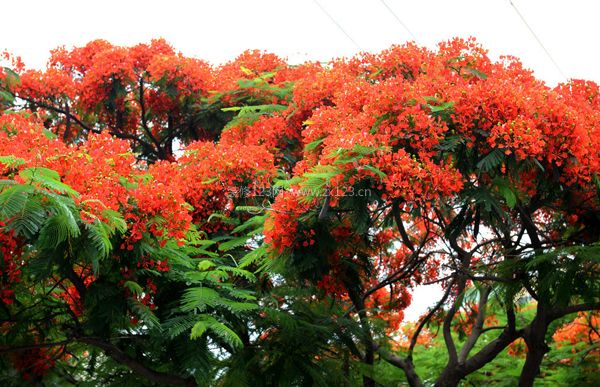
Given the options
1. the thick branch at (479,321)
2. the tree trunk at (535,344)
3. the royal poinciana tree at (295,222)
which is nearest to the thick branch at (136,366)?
the royal poinciana tree at (295,222)

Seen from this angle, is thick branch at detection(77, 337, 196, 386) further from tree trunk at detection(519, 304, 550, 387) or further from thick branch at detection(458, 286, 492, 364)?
thick branch at detection(458, 286, 492, 364)

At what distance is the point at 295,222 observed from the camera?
21.8 feet

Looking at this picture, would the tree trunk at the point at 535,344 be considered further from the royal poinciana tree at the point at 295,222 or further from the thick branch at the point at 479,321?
the thick branch at the point at 479,321

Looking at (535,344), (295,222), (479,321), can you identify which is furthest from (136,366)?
(479,321)

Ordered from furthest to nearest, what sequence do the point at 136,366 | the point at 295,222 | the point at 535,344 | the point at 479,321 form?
1. the point at 479,321
2. the point at 535,344
3. the point at 295,222
4. the point at 136,366

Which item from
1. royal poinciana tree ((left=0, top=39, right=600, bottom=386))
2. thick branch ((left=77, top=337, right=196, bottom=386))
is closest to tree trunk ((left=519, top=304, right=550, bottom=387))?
royal poinciana tree ((left=0, top=39, right=600, bottom=386))

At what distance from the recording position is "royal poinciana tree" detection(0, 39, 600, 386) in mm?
5664

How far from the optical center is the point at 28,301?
22.3 feet

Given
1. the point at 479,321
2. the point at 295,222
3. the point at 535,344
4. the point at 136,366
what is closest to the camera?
the point at 136,366

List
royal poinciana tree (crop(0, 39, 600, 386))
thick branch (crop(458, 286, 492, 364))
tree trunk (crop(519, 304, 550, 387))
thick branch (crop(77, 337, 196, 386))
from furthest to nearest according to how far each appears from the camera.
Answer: thick branch (crop(458, 286, 492, 364)) < tree trunk (crop(519, 304, 550, 387)) < thick branch (crop(77, 337, 196, 386)) < royal poinciana tree (crop(0, 39, 600, 386))

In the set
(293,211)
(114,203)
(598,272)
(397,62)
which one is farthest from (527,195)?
(114,203)

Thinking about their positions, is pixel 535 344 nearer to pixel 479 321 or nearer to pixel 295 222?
pixel 479 321

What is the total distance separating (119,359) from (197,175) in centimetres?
A: 251

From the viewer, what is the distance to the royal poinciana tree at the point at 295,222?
5664 millimetres
